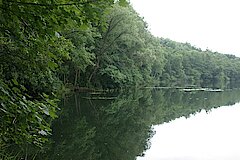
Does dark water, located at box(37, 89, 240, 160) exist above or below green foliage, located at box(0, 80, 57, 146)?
below

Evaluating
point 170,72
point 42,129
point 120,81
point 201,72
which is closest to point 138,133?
point 42,129

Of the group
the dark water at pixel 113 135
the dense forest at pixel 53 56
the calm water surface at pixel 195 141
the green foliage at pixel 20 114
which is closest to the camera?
the dense forest at pixel 53 56

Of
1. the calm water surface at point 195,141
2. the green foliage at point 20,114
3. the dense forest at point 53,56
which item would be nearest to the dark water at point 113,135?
the calm water surface at point 195,141

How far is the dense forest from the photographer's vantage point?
2.74 m

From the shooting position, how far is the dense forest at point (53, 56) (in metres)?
2.74

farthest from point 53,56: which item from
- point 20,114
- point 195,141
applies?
point 195,141

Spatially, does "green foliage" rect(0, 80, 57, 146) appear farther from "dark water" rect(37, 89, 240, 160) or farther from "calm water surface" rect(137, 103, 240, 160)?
"calm water surface" rect(137, 103, 240, 160)

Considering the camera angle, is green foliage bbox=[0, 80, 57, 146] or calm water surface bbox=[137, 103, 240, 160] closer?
green foliage bbox=[0, 80, 57, 146]

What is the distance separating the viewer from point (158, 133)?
1769cm

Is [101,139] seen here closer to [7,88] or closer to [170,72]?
[7,88]

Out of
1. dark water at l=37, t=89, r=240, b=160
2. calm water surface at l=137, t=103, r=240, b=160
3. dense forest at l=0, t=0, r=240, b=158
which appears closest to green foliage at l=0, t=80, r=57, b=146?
dense forest at l=0, t=0, r=240, b=158

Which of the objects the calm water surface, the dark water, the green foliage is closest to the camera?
the green foliage

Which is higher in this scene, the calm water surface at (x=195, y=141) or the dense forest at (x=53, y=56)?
the dense forest at (x=53, y=56)

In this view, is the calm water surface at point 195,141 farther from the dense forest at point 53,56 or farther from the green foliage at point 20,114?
the green foliage at point 20,114
